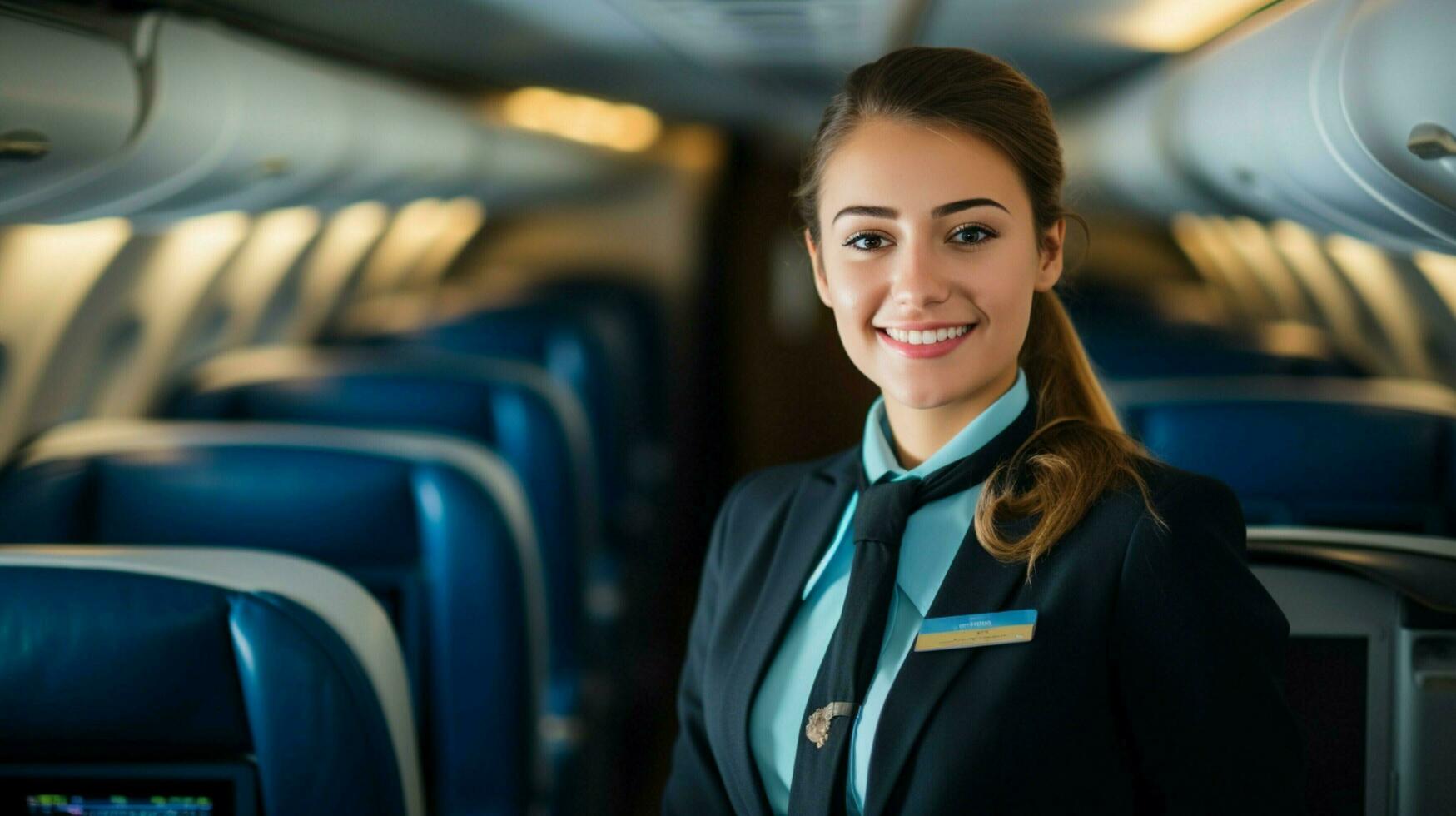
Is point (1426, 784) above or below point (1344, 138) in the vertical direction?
below

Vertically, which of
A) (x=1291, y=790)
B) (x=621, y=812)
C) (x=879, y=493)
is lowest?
(x=621, y=812)

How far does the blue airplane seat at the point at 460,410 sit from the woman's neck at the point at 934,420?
187 centimetres

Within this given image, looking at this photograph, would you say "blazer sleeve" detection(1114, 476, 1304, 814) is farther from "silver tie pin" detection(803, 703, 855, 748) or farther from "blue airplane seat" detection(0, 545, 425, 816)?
"blue airplane seat" detection(0, 545, 425, 816)

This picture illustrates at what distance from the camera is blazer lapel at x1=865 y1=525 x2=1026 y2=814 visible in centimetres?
135

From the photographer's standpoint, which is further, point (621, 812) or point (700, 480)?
point (700, 480)

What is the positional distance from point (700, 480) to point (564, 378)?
340 centimetres

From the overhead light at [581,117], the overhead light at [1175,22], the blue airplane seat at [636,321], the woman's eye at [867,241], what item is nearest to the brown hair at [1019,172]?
the woman's eye at [867,241]

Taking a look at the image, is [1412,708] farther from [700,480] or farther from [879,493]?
[700,480]

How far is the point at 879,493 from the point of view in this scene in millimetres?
1519

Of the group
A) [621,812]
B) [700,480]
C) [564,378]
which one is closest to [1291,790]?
[621,812]

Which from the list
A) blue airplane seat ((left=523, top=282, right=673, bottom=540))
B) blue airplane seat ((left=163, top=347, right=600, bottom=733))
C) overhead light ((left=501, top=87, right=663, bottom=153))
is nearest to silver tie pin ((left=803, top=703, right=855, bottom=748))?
blue airplane seat ((left=163, top=347, right=600, bottom=733))

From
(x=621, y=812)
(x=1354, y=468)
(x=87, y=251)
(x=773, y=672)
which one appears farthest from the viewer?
(x=621, y=812)

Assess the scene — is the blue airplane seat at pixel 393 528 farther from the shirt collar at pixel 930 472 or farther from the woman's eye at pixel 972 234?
the woman's eye at pixel 972 234

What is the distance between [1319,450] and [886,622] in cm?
129
